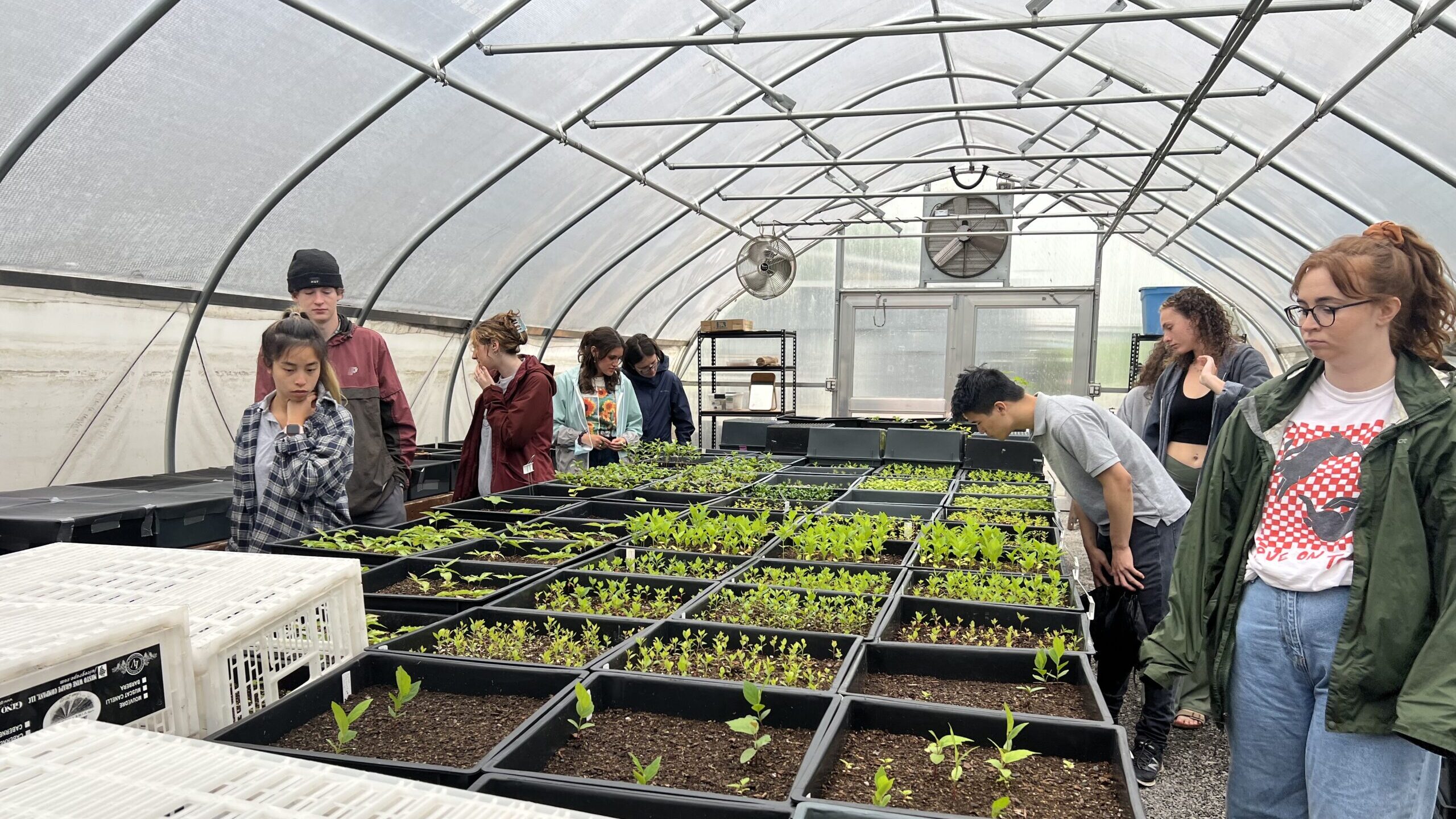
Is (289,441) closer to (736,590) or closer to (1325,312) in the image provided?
(736,590)

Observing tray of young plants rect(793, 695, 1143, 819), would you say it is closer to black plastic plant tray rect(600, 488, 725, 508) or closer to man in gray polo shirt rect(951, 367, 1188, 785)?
man in gray polo shirt rect(951, 367, 1188, 785)

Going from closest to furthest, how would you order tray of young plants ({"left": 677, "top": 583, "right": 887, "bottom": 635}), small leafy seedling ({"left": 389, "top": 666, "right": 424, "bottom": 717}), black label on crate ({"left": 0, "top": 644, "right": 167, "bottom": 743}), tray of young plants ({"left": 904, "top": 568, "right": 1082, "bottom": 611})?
1. black label on crate ({"left": 0, "top": 644, "right": 167, "bottom": 743})
2. small leafy seedling ({"left": 389, "top": 666, "right": 424, "bottom": 717})
3. tray of young plants ({"left": 677, "top": 583, "right": 887, "bottom": 635})
4. tray of young plants ({"left": 904, "top": 568, "right": 1082, "bottom": 611})

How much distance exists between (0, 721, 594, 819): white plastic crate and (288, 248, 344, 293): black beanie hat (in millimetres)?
2166

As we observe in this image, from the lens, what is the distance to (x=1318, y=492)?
160cm

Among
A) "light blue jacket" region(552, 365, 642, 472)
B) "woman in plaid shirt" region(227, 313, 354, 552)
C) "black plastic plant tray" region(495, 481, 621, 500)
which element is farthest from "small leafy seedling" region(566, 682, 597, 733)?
"light blue jacket" region(552, 365, 642, 472)

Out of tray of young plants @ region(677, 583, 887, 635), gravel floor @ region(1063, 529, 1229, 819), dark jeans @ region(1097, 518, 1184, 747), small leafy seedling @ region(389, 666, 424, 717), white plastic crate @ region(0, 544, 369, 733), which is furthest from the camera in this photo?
dark jeans @ region(1097, 518, 1184, 747)

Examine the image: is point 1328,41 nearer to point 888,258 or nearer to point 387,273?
point 387,273

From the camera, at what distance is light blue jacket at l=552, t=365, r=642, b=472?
4652 mm

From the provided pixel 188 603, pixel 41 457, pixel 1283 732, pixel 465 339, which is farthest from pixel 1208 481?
pixel 465 339

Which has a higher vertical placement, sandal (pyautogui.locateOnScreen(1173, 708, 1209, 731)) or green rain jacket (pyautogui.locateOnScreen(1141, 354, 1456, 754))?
green rain jacket (pyautogui.locateOnScreen(1141, 354, 1456, 754))

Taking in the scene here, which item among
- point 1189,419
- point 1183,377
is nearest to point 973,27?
point 1183,377

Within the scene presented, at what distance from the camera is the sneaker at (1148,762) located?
2918mm

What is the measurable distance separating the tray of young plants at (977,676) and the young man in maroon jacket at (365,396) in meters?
1.98

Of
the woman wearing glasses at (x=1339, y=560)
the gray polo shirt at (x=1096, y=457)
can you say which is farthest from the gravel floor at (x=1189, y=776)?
the woman wearing glasses at (x=1339, y=560)
